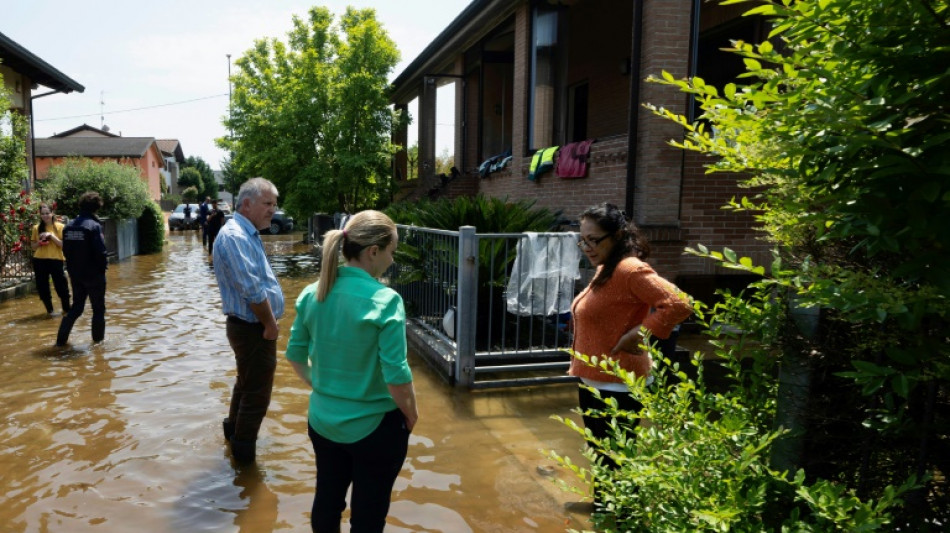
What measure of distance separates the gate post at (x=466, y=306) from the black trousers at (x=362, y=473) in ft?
10.7

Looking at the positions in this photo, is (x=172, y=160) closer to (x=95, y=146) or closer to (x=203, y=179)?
(x=203, y=179)

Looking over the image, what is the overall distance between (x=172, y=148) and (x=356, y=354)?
83.5m

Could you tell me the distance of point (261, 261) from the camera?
14.0ft

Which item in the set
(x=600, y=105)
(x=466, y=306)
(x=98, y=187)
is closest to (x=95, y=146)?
(x=98, y=187)

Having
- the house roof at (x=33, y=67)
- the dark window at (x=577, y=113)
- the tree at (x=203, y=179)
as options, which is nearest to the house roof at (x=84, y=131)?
the tree at (x=203, y=179)

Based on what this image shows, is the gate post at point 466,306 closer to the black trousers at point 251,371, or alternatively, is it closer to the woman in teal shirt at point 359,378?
the black trousers at point 251,371

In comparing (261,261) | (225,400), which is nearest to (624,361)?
(261,261)

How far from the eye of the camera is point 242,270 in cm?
408

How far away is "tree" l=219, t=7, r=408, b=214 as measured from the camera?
18.4m

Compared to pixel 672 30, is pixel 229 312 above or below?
below

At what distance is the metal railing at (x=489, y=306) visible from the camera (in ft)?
19.9

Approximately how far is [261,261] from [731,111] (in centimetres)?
321

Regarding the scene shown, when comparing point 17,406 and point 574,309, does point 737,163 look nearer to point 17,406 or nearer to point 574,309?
point 574,309

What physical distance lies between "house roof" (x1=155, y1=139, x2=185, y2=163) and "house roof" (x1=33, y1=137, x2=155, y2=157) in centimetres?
1367
